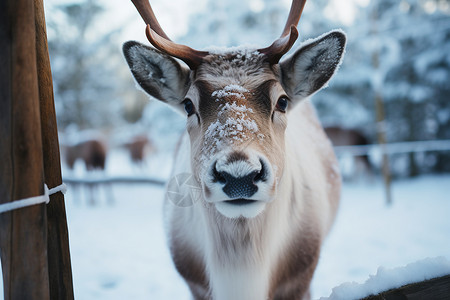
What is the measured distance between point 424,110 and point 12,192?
12.9 meters

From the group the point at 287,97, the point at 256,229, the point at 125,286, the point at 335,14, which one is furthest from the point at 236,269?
the point at 335,14

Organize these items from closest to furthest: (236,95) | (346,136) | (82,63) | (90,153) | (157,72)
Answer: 1. (236,95)
2. (157,72)
3. (90,153)
4. (346,136)
5. (82,63)

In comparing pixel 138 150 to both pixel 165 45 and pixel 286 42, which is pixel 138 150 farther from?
pixel 286 42

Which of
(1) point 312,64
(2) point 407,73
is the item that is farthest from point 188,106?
(2) point 407,73

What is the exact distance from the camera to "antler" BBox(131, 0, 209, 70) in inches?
72.8

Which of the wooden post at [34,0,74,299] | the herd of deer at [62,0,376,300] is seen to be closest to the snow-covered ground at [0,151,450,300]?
the herd of deer at [62,0,376,300]

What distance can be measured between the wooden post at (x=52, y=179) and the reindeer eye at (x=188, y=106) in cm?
91

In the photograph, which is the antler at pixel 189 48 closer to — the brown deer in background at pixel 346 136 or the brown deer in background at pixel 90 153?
the brown deer in background at pixel 90 153

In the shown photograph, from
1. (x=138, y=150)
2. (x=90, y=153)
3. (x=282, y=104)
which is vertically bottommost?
(x=282, y=104)

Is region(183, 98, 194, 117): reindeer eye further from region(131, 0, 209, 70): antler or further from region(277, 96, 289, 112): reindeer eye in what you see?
region(277, 96, 289, 112): reindeer eye

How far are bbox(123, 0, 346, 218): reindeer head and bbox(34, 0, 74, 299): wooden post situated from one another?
0.58 metres

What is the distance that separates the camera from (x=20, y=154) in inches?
48.8

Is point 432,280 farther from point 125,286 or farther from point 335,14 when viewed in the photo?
→ point 335,14

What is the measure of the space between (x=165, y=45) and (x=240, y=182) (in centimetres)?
105
